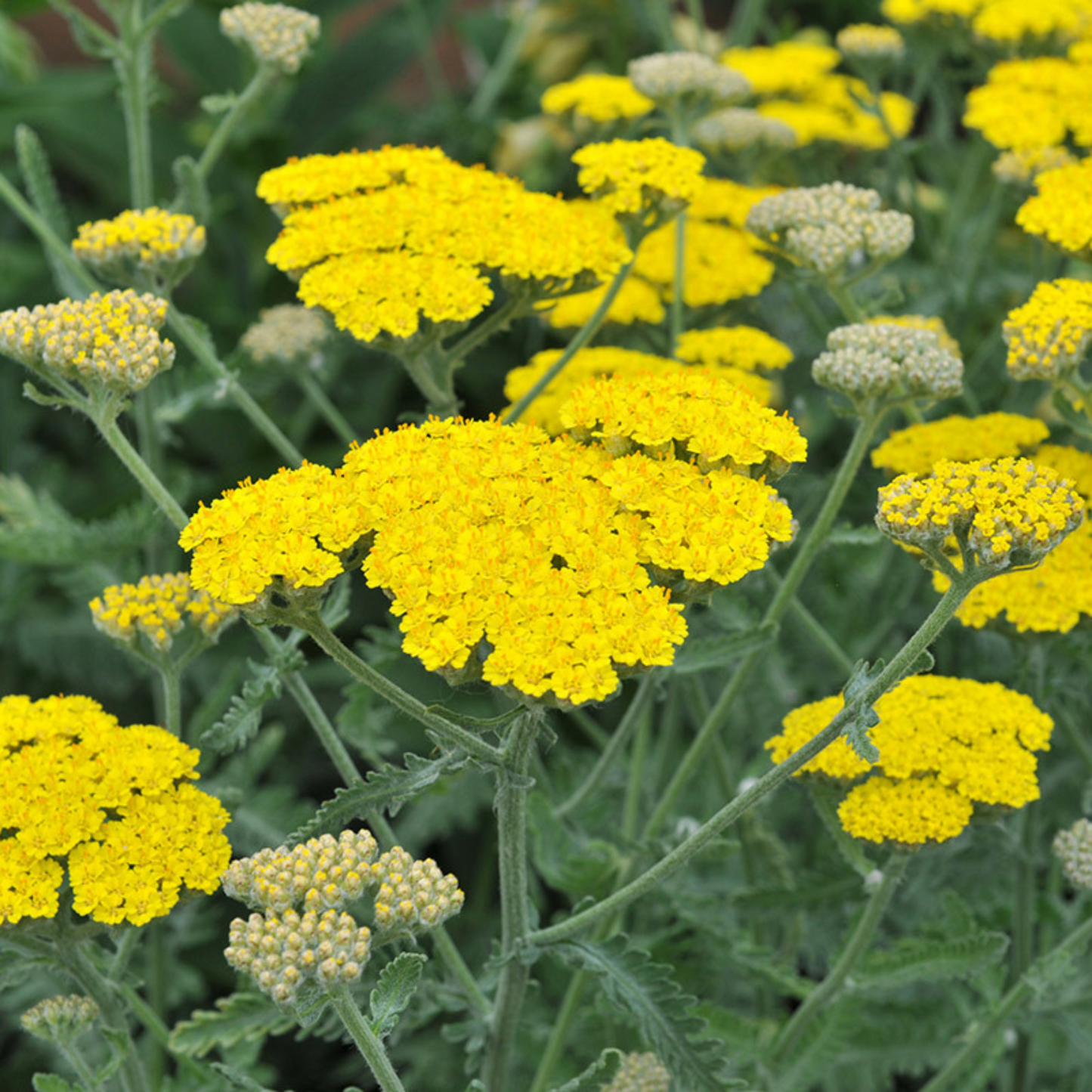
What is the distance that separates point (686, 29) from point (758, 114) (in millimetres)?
1206

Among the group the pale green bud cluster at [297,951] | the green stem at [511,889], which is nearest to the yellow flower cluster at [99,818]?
the pale green bud cluster at [297,951]

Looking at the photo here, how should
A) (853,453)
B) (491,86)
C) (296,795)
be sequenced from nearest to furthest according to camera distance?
(853,453) < (296,795) < (491,86)

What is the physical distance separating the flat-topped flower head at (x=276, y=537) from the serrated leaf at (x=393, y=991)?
461 mm

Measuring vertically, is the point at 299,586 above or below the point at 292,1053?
above

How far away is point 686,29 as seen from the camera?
15.1 feet

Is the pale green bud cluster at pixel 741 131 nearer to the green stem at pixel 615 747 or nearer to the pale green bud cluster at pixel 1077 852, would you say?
the green stem at pixel 615 747

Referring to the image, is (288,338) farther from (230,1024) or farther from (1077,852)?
(1077,852)

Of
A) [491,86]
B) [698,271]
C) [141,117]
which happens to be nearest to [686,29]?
[491,86]

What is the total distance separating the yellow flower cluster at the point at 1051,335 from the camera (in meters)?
2.38

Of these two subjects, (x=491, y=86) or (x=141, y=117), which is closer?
(x=141, y=117)

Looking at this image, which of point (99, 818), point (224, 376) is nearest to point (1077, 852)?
point (99, 818)

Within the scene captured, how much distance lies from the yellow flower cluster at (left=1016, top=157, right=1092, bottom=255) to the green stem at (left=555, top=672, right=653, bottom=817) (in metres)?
1.09

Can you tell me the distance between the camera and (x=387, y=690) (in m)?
1.84

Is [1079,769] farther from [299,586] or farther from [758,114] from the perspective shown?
[299,586]
